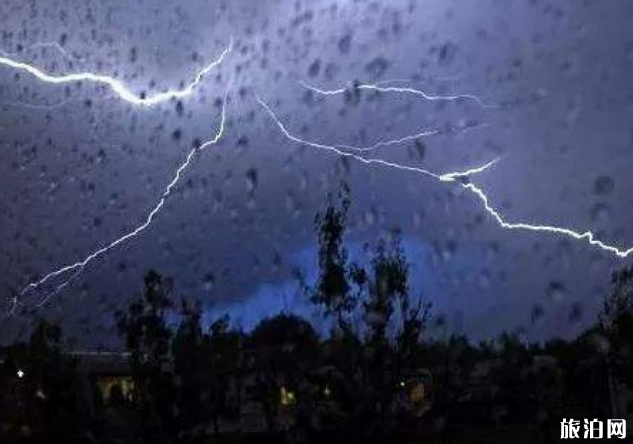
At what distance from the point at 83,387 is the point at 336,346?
1802 millimetres

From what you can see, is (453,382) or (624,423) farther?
(453,382)

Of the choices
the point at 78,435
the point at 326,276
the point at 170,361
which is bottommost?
the point at 78,435

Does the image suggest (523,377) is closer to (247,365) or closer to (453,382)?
(453,382)

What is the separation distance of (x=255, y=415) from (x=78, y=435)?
1396mm

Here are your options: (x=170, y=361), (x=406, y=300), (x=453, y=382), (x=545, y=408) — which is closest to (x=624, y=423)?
(x=545, y=408)

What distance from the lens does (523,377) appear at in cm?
658

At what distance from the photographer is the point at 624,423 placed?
20.6 ft

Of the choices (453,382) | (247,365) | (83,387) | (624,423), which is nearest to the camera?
(624,423)

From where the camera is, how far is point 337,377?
23.0ft

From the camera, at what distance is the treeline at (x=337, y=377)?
650 centimetres

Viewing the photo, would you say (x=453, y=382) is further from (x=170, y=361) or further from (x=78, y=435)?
(x=78, y=435)

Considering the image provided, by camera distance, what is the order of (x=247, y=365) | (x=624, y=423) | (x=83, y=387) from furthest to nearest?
(x=83, y=387) < (x=247, y=365) < (x=624, y=423)

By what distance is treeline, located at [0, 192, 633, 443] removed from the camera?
6.50 metres

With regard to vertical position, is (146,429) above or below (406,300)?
below
